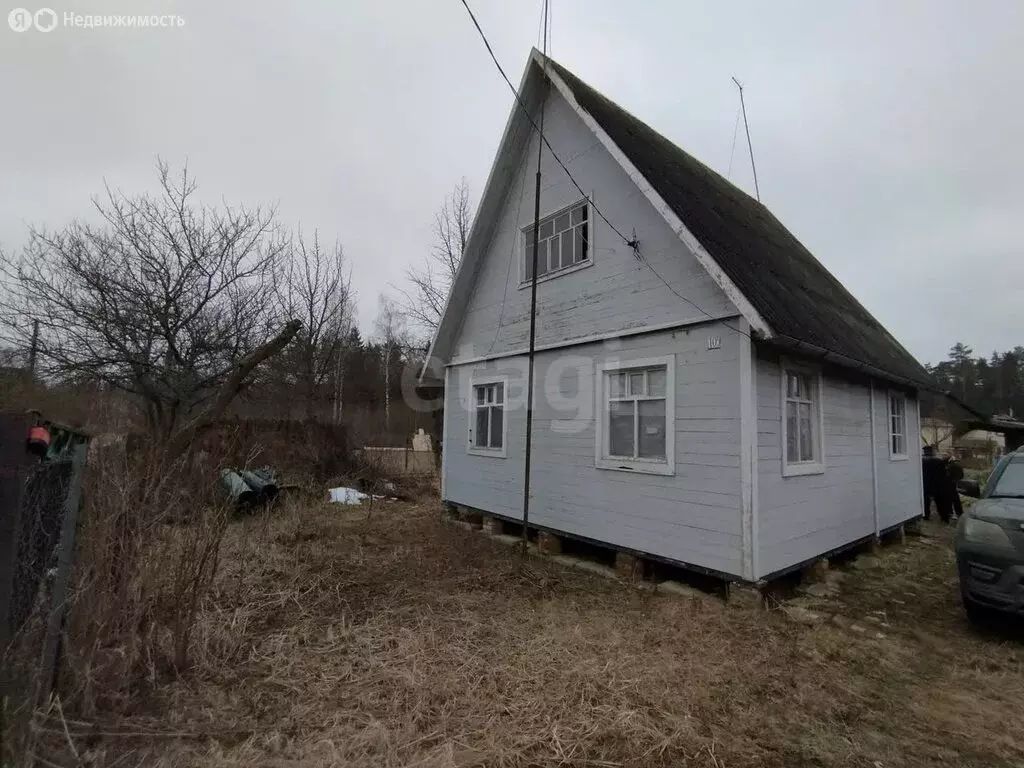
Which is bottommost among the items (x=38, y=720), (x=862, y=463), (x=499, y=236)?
(x=38, y=720)

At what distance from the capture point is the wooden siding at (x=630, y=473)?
5.94 metres

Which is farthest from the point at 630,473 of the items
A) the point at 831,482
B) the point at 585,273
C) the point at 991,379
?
the point at 991,379

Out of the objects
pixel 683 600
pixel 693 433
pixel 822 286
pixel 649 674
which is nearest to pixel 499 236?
pixel 693 433

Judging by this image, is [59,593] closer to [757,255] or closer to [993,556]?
[993,556]

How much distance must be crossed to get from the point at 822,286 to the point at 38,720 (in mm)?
11445

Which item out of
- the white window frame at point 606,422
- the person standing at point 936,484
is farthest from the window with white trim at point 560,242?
the person standing at point 936,484

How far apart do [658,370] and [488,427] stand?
3920 millimetres

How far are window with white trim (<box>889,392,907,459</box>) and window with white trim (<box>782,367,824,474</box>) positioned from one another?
139 inches

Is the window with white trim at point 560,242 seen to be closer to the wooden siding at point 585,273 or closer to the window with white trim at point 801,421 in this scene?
the wooden siding at point 585,273

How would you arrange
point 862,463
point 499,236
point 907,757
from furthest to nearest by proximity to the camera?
point 499,236 → point 862,463 → point 907,757

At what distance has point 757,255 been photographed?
7711 mm

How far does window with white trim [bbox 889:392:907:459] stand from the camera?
945 cm

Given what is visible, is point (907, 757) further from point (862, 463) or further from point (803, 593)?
point (862, 463)

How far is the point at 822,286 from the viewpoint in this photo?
984 cm
